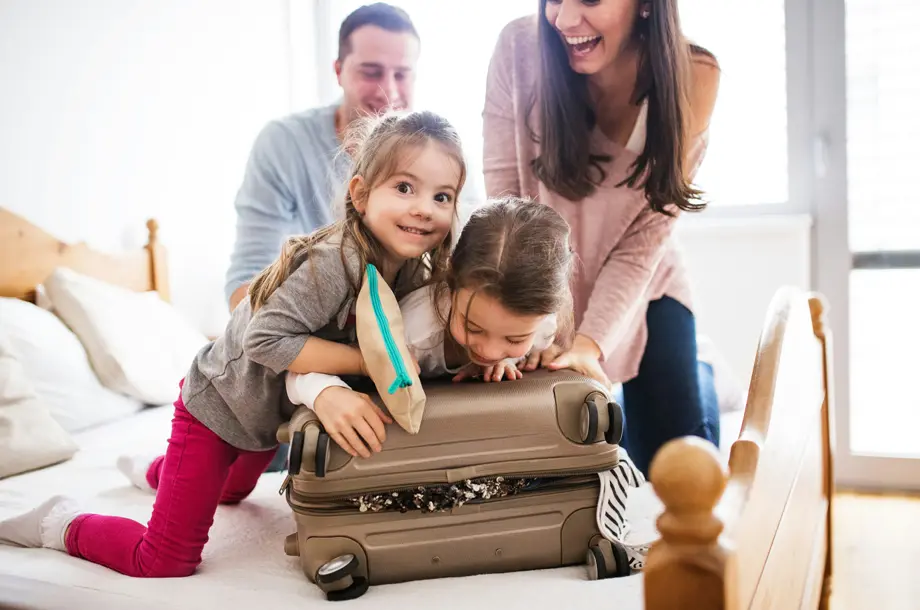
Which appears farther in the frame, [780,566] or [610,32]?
[610,32]

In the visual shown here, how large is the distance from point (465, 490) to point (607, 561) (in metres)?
0.20

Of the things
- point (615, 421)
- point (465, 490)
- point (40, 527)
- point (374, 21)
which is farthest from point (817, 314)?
point (40, 527)

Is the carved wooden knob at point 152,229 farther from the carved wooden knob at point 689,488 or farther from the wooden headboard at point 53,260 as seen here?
the carved wooden knob at point 689,488

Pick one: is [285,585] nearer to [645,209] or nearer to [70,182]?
[645,209]

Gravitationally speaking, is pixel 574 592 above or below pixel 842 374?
above

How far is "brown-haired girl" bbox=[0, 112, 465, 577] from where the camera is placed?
1.16 metres

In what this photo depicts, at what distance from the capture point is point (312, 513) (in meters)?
1.07

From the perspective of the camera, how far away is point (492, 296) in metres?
1.12

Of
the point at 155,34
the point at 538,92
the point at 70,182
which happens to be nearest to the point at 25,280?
the point at 70,182

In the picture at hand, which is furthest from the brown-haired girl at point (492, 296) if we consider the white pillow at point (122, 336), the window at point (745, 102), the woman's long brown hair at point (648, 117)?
the window at point (745, 102)

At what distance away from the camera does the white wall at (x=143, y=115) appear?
7.62 feet

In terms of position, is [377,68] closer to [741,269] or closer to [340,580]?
[340,580]

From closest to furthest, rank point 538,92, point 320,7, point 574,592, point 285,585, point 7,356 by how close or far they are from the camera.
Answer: point 574,592 → point 285,585 → point 538,92 → point 7,356 → point 320,7

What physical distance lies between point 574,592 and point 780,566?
0.84 feet
